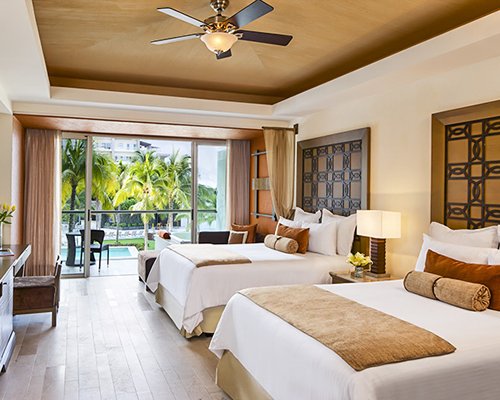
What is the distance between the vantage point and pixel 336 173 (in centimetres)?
538

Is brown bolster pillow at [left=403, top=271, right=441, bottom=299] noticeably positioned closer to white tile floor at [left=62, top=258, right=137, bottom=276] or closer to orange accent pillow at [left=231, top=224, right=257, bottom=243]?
orange accent pillow at [left=231, top=224, right=257, bottom=243]

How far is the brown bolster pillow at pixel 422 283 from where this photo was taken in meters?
2.96

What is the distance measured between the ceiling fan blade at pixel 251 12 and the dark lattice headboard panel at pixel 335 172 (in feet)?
7.42

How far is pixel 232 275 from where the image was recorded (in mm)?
4195

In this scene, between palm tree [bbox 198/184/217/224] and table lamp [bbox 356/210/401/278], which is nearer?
table lamp [bbox 356/210/401/278]

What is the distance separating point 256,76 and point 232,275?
2.53 m

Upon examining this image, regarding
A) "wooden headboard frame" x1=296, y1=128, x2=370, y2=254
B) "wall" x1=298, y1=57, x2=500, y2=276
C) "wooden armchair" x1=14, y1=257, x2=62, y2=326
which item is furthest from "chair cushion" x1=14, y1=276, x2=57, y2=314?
"wall" x1=298, y1=57, x2=500, y2=276

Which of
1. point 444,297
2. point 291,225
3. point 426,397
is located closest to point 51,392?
point 426,397

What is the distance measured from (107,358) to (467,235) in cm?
301

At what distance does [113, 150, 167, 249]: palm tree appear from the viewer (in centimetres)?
791

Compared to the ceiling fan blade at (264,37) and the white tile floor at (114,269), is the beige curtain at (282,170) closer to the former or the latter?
the white tile floor at (114,269)

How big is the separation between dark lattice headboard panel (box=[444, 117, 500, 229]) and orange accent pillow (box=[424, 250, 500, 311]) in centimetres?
61

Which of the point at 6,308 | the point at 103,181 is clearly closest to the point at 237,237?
the point at 103,181

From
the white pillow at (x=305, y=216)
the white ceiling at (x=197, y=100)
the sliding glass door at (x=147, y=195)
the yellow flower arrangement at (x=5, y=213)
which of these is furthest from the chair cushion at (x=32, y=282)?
the white pillow at (x=305, y=216)
